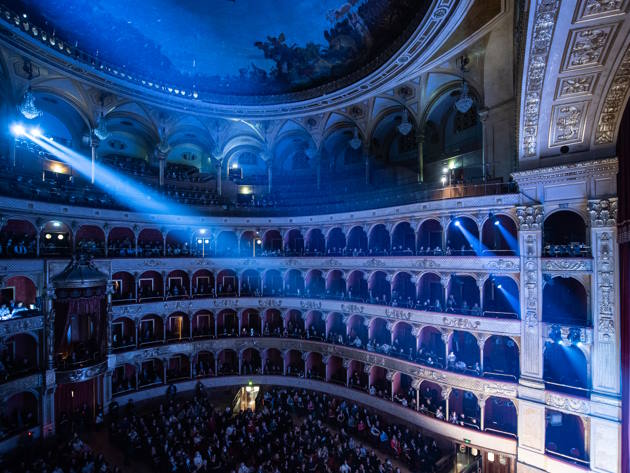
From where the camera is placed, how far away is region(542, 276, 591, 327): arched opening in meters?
15.6

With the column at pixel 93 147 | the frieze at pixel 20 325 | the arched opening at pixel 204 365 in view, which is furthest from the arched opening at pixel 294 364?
the column at pixel 93 147

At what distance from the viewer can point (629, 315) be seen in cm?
1242

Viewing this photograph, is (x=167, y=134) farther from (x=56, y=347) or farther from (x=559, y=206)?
(x=559, y=206)

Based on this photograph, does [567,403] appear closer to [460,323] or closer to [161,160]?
[460,323]

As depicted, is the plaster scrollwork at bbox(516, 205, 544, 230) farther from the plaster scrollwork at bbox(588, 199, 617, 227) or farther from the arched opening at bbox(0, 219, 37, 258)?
the arched opening at bbox(0, 219, 37, 258)

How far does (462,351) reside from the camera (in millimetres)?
18938

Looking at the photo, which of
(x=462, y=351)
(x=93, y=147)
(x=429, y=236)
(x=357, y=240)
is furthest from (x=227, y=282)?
(x=462, y=351)

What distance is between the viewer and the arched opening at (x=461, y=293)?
18.4 meters

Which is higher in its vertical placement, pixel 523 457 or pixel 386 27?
pixel 386 27

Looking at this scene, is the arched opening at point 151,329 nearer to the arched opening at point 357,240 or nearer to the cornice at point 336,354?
the cornice at point 336,354

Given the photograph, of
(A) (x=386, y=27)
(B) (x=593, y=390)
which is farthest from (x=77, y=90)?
(B) (x=593, y=390)

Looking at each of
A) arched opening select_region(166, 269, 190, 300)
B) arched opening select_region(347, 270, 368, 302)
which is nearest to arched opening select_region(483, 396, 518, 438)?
arched opening select_region(347, 270, 368, 302)

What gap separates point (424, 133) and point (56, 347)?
24.3 m

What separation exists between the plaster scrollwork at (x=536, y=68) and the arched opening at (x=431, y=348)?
10765mm
